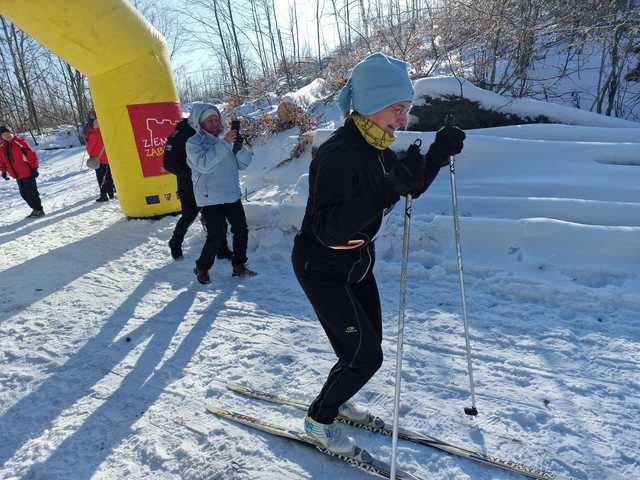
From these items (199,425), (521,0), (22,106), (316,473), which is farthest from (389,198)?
(22,106)

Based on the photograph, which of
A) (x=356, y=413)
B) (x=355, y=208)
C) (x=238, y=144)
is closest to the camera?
(x=355, y=208)

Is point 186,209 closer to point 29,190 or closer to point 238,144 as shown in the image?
point 238,144

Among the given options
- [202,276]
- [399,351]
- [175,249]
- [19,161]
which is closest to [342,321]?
[399,351]

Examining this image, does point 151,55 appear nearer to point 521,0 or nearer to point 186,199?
point 186,199

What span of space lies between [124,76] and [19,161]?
3.39m

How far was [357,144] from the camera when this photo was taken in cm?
205

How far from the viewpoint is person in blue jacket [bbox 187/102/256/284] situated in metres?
4.68

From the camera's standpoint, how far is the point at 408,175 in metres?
1.89

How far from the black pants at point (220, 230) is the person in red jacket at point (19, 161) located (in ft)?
18.6

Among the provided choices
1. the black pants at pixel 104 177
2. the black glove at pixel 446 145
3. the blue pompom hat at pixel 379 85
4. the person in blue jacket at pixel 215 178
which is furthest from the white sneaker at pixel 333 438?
the black pants at pixel 104 177

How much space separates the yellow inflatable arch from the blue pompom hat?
579 centimetres

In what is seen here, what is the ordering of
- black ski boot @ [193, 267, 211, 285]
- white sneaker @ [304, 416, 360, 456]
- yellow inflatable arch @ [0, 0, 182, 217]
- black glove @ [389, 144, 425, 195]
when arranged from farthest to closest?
yellow inflatable arch @ [0, 0, 182, 217] → black ski boot @ [193, 267, 211, 285] → white sneaker @ [304, 416, 360, 456] → black glove @ [389, 144, 425, 195]

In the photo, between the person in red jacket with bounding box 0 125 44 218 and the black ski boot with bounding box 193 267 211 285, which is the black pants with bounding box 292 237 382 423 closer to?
the black ski boot with bounding box 193 267 211 285

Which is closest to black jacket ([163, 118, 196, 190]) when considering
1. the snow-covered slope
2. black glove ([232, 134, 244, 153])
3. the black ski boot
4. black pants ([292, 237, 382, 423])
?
black glove ([232, 134, 244, 153])
